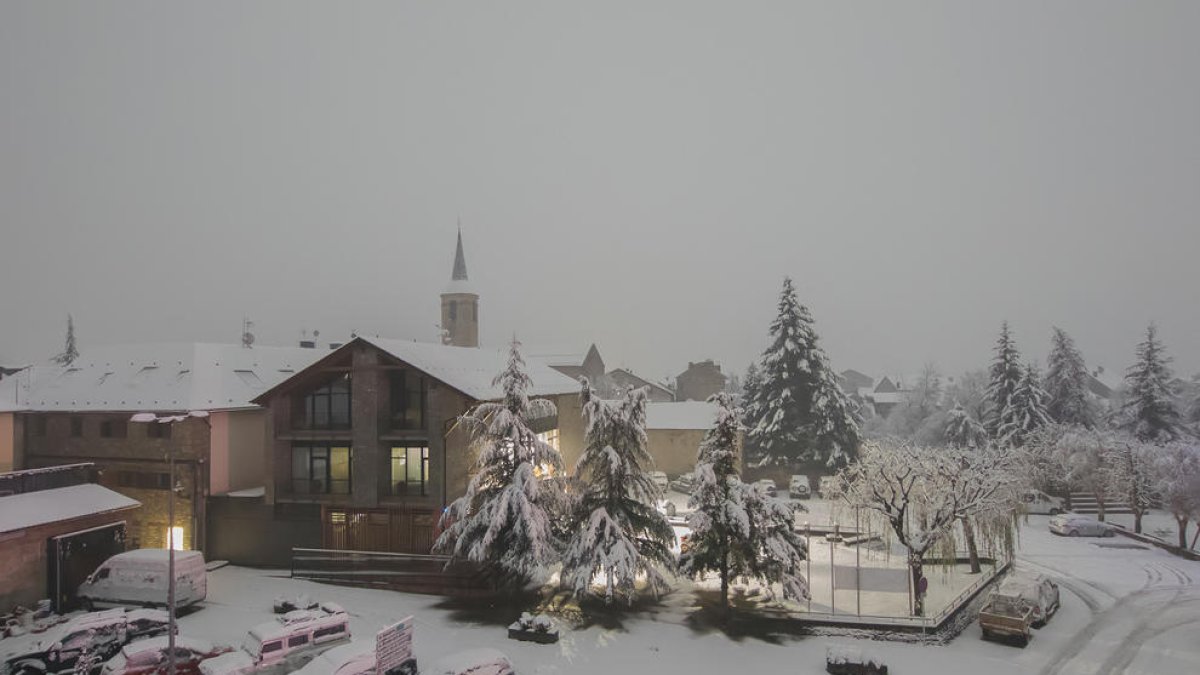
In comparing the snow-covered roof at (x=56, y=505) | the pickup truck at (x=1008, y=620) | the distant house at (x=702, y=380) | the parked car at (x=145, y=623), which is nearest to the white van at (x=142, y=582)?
the parked car at (x=145, y=623)

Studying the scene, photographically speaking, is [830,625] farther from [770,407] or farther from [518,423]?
[770,407]

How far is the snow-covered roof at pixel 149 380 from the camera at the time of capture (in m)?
30.6

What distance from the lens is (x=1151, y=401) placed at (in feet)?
151

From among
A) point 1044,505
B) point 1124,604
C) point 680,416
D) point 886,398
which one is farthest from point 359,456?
point 886,398

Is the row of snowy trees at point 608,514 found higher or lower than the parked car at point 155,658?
higher

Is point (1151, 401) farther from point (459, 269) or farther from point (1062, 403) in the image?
point (459, 269)

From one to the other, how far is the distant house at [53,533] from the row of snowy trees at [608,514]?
44.4 ft

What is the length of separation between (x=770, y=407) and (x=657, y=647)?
32303 millimetres

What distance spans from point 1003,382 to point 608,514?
41360 millimetres

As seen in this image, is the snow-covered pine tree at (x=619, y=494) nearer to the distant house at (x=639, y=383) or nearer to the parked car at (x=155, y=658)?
the parked car at (x=155, y=658)

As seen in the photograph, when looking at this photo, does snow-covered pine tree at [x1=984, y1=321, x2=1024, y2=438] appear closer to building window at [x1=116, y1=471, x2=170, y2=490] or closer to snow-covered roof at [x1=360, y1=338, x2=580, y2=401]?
snow-covered roof at [x1=360, y1=338, x2=580, y2=401]

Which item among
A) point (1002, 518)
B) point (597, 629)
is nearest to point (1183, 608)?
point (1002, 518)

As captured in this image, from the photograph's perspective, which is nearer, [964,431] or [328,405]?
[328,405]

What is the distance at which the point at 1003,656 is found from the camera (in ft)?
63.4
